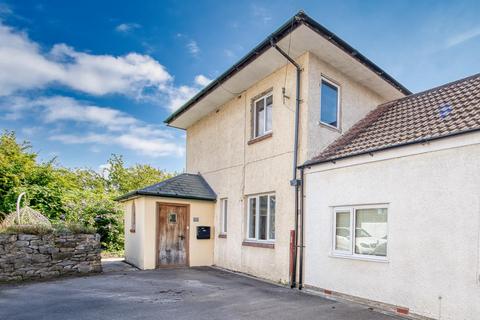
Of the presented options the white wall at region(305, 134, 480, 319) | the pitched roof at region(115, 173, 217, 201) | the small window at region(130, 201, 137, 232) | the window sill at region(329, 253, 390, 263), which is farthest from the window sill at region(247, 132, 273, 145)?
the small window at region(130, 201, 137, 232)

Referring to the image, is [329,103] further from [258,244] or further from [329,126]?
[258,244]

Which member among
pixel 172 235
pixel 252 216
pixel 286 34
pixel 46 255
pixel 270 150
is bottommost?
pixel 46 255

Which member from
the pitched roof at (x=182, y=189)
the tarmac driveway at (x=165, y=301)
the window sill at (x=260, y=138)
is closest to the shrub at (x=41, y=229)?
the tarmac driveway at (x=165, y=301)

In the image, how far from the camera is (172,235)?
11.5 meters

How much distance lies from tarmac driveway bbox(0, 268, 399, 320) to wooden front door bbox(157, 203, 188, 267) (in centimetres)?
195

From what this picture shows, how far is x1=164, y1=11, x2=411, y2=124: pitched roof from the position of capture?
740cm

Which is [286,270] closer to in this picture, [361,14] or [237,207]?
[237,207]

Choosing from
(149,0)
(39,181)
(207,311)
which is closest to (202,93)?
(149,0)

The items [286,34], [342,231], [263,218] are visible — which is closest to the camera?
[342,231]

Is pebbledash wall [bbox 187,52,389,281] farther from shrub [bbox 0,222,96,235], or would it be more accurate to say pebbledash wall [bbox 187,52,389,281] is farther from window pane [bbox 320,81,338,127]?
shrub [bbox 0,222,96,235]

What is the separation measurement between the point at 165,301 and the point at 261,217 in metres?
4.20

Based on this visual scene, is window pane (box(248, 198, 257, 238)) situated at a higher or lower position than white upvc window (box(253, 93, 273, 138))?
lower

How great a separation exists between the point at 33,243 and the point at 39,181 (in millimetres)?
7683

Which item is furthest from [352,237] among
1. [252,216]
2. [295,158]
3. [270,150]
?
[252,216]
